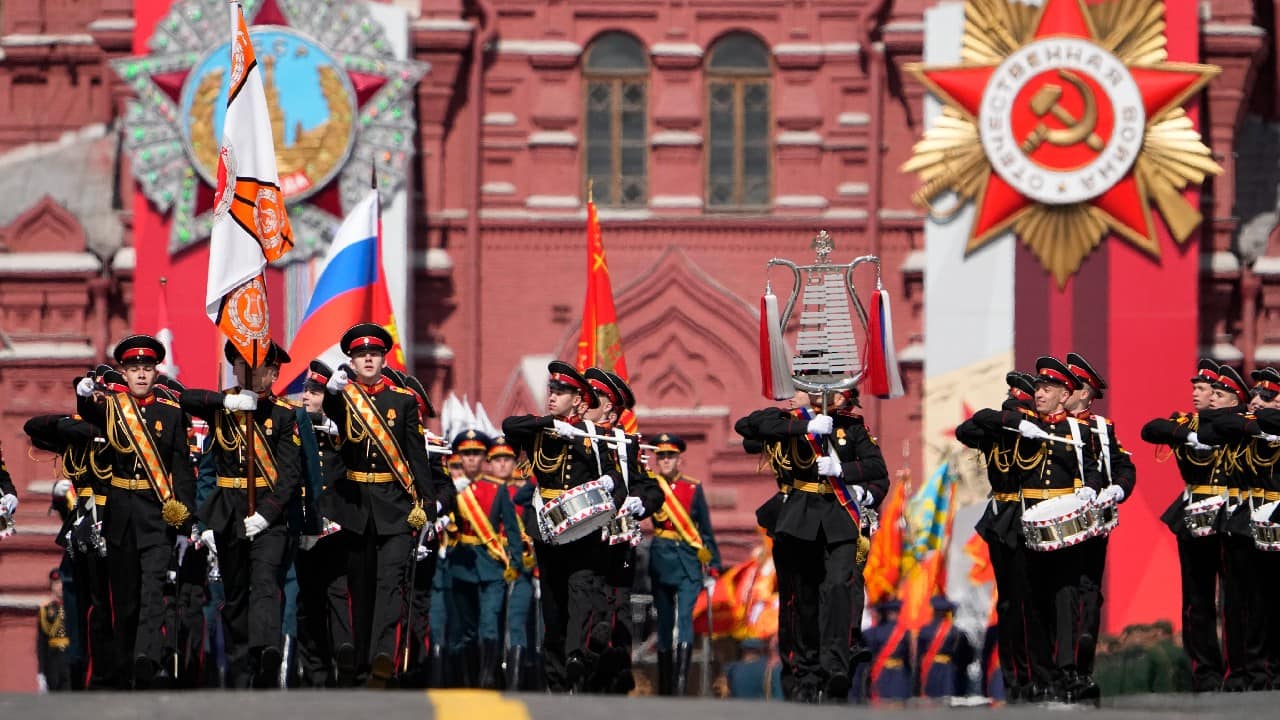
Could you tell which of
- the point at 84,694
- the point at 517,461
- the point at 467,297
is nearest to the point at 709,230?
the point at 467,297

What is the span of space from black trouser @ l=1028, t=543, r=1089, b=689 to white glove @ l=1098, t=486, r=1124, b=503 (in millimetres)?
292

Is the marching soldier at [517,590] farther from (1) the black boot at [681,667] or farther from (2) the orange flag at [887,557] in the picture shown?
(2) the orange flag at [887,557]

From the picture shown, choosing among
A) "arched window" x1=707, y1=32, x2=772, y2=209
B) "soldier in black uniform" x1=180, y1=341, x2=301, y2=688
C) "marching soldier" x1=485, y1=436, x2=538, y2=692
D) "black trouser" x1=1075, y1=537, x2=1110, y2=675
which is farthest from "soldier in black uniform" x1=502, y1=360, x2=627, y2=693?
"arched window" x1=707, y1=32, x2=772, y2=209

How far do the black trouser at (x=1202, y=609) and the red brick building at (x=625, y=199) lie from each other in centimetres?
888

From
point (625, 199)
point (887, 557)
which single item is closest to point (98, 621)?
point (887, 557)

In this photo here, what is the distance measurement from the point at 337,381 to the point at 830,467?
9.05ft

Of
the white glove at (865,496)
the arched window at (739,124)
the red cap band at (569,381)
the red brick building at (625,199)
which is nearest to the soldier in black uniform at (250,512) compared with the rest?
the red cap band at (569,381)

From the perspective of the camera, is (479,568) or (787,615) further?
(479,568)

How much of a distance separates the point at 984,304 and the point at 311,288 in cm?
644

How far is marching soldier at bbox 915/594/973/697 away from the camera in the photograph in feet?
58.3

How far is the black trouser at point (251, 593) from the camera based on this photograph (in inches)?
505

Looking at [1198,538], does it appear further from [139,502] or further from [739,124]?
[739,124]

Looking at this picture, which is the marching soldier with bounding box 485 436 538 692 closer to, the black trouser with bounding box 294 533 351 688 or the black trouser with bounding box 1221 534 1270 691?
the black trouser with bounding box 294 533 351 688

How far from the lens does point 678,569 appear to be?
17.6m
